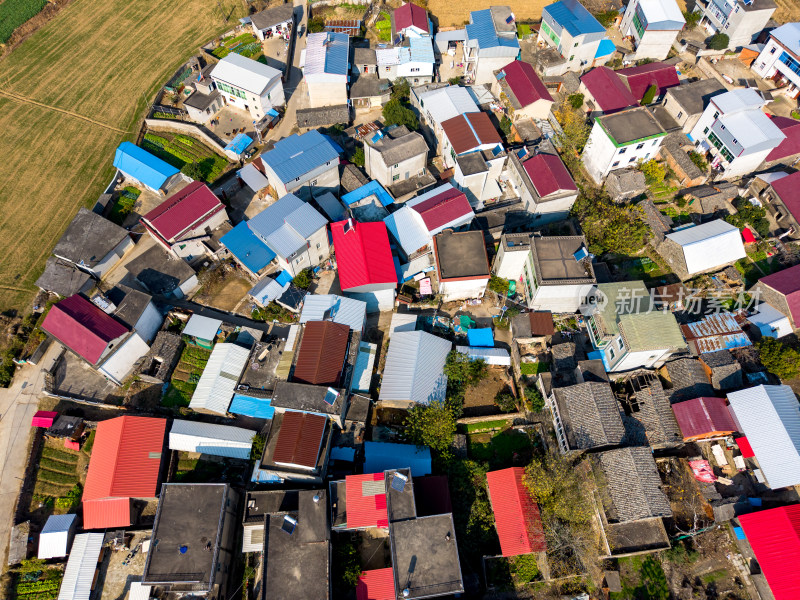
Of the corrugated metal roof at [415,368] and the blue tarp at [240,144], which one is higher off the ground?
the blue tarp at [240,144]

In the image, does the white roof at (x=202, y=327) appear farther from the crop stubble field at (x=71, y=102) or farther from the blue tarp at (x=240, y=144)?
the blue tarp at (x=240, y=144)

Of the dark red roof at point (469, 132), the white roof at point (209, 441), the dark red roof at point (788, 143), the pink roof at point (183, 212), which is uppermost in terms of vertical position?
the dark red roof at point (469, 132)

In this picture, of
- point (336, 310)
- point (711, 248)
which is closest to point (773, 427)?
point (711, 248)

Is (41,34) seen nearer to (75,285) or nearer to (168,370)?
(75,285)

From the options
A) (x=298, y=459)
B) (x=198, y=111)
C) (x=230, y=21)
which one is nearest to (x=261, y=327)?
(x=298, y=459)

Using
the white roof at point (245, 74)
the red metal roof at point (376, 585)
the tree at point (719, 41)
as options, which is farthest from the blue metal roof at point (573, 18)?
the red metal roof at point (376, 585)
